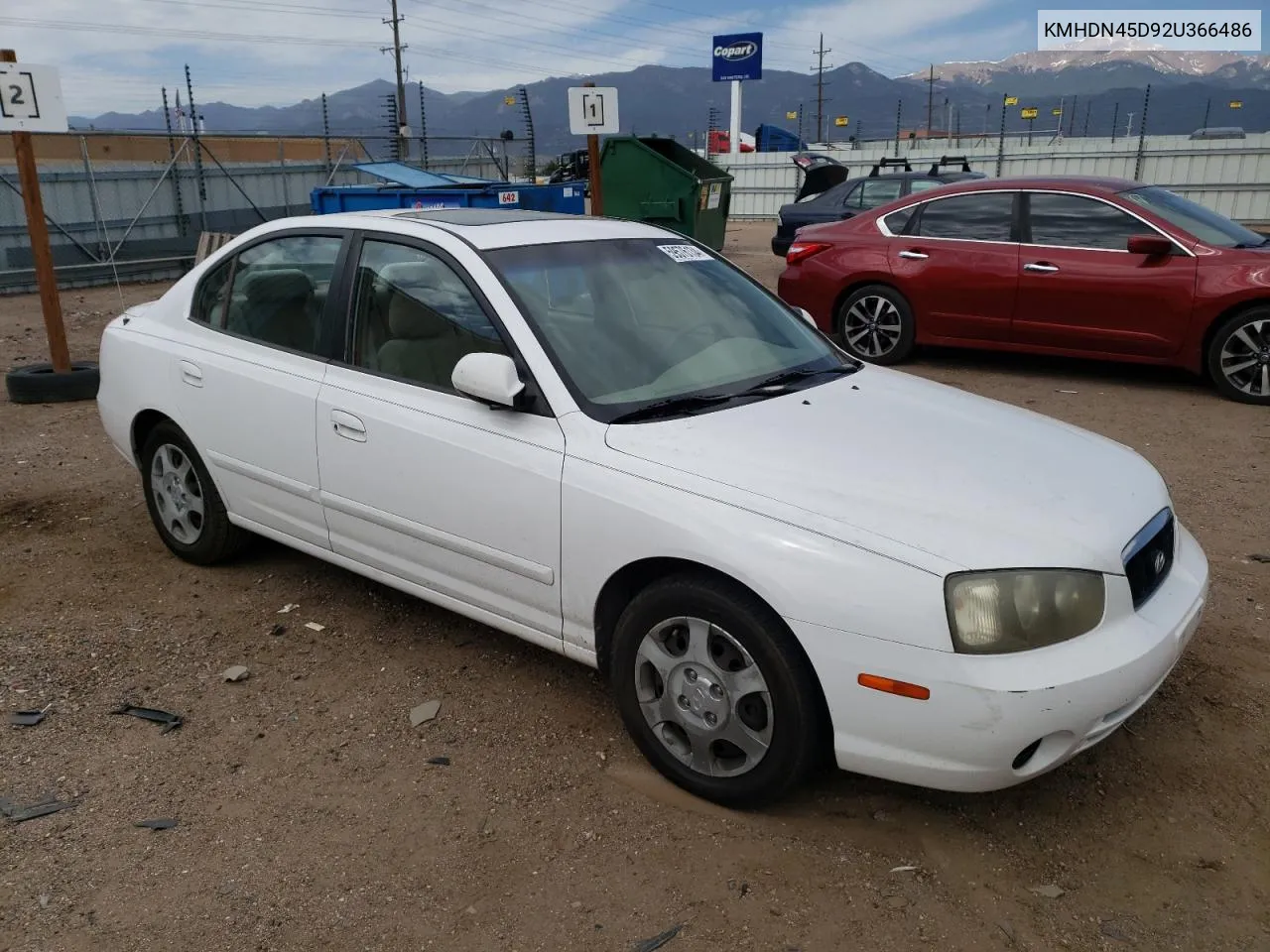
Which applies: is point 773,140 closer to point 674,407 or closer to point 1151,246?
point 1151,246

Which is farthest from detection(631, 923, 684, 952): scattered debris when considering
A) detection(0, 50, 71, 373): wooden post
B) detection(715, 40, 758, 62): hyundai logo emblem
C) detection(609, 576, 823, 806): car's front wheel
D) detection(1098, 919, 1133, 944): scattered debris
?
detection(715, 40, 758, 62): hyundai logo emblem

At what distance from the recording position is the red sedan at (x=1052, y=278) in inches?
291

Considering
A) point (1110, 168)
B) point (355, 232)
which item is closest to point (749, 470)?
point (355, 232)

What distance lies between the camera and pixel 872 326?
898 cm

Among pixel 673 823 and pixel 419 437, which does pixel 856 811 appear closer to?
pixel 673 823

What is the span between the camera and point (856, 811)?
2.98 metres

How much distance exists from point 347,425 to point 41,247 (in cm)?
585

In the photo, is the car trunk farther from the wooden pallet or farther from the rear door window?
the rear door window

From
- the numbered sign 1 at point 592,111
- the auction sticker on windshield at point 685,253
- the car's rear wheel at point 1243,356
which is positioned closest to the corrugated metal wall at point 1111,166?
the numbered sign 1 at point 592,111

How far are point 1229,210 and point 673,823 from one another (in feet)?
76.8

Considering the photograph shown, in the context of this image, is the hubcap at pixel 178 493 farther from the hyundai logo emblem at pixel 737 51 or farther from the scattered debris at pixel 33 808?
the hyundai logo emblem at pixel 737 51

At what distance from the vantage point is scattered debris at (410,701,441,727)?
349 cm

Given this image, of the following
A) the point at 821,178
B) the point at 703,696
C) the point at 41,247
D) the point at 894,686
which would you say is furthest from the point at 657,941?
the point at 821,178

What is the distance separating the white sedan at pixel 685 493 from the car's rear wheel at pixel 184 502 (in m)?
0.04
